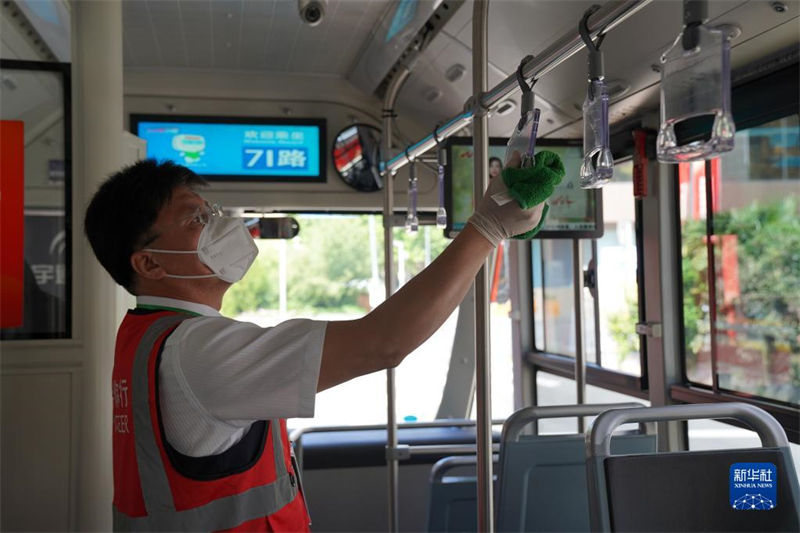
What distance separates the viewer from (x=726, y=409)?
177cm

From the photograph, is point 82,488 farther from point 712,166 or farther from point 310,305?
point 310,305

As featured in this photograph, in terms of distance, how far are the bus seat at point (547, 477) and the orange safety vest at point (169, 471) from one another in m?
1.03

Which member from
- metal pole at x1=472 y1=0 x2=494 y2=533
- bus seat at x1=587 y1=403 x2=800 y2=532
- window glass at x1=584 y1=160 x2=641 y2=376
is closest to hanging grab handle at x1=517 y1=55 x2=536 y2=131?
metal pole at x1=472 y1=0 x2=494 y2=533

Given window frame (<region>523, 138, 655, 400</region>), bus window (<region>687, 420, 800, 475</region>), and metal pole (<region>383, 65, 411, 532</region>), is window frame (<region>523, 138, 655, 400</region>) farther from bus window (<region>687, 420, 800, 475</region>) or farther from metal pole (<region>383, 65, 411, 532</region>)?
metal pole (<region>383, 65, 411, 532</region>)

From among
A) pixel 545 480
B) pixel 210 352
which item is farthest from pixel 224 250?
pixel 545 480

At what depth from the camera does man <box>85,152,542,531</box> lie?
1.30 metres

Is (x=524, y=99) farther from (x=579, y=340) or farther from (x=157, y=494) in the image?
(x=579, y=340)

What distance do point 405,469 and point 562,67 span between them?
96.1 inches

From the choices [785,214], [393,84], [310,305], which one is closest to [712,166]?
[785,214]

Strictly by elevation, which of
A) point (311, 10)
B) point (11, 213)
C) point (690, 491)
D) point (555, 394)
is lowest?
point (555, 394)

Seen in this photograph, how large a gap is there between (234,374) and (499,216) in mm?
550

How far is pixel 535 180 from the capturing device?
1.31m

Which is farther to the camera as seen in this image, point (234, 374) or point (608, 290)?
point (608, 290)

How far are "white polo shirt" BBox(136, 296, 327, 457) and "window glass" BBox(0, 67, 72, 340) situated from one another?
71.7 inches
